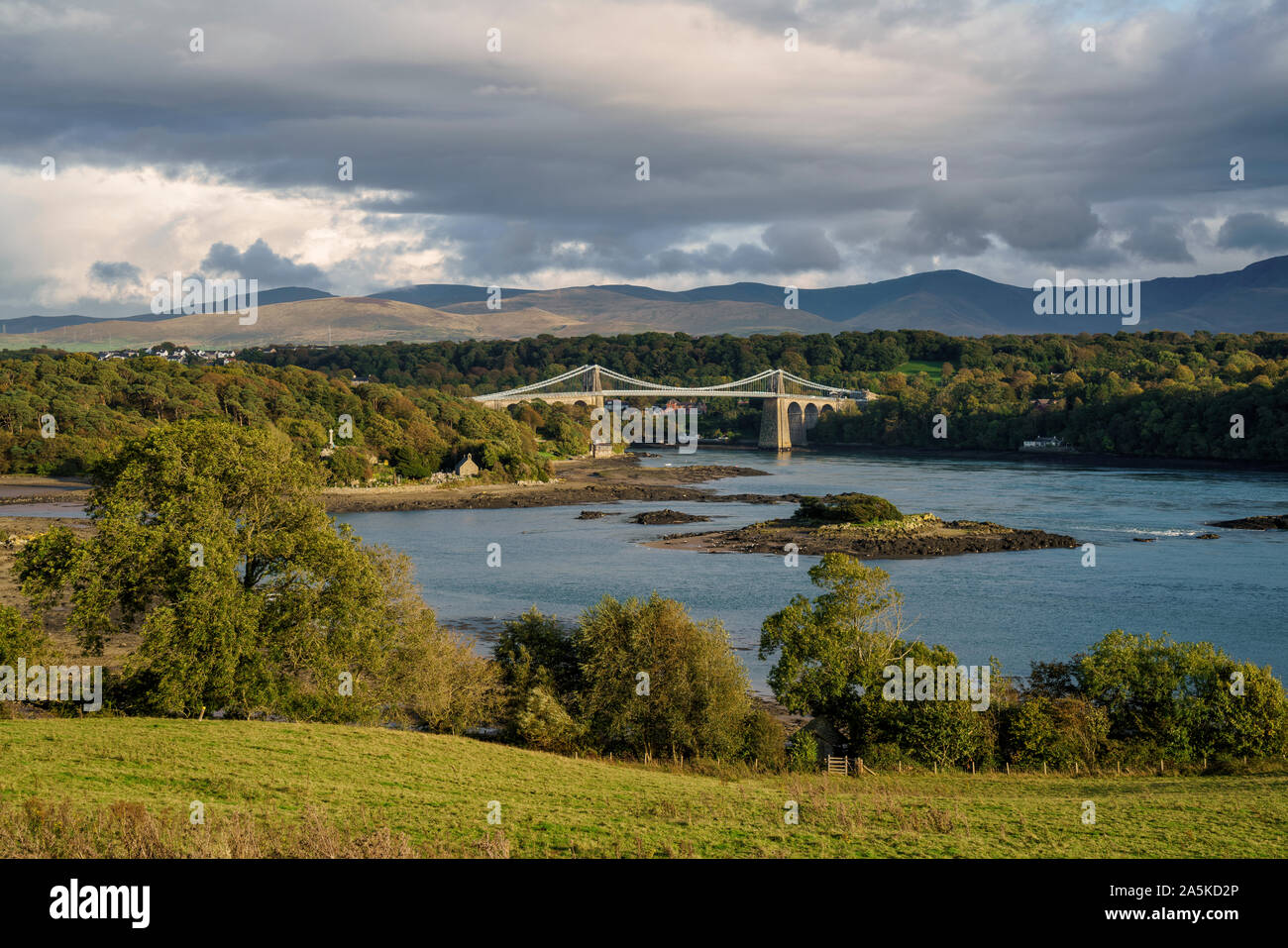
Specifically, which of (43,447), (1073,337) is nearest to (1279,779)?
(43,447)

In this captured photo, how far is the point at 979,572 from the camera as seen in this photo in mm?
36000

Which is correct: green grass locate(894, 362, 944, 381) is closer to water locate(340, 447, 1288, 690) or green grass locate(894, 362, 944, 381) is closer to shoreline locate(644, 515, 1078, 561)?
water locate(340, 447, 1288, 690)

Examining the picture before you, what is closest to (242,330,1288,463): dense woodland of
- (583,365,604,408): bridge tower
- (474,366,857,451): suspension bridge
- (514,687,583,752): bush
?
(474,366,857,451): suspension bridge

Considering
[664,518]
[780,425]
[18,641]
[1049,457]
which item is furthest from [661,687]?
[780,425]

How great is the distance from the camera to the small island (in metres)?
41.1

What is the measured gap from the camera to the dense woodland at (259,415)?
66.3 m

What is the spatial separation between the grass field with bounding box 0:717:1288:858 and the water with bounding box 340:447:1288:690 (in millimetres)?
9138

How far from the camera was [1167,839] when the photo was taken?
9289mm

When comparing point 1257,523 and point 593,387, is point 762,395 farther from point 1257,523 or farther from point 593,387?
point 1257,523

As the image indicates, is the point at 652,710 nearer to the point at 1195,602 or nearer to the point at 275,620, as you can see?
the point at 275,620

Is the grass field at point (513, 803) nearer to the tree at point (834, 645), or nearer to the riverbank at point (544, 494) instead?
the tree at point (834, 645)

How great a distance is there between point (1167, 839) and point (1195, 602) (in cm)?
2272

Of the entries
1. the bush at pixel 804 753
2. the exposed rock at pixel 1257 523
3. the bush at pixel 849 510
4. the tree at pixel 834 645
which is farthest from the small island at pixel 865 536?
the bush at pixel 804 753

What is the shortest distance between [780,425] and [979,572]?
76.5 meters
